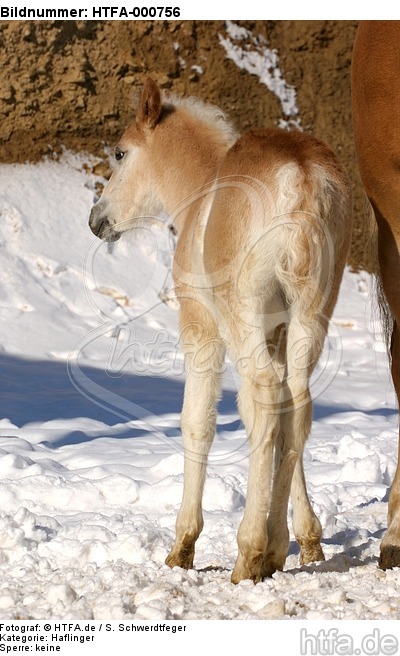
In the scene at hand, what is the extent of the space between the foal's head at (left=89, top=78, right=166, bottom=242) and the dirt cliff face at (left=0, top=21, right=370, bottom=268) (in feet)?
23.4

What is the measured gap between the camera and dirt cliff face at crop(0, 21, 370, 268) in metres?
11.9

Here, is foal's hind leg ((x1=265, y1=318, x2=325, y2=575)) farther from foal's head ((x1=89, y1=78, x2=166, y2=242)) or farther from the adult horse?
foal's head ((x1=89, y1=78, x2=166, y2=242))

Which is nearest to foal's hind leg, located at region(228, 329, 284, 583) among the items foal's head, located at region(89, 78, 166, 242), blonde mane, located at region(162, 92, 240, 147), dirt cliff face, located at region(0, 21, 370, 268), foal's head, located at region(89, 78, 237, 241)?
foal's head, located at region(89, 78, 237, 241)

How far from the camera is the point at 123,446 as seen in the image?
6641mm

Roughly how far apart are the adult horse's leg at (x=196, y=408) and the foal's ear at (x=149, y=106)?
1.15m

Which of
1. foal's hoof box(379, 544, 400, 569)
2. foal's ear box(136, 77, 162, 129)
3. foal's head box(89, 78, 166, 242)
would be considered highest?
foal's ear box(136, 77, 162, 129)

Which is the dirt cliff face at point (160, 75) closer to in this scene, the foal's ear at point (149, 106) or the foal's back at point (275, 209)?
the foal's ear at point (149, 106)

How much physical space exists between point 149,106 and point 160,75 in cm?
784

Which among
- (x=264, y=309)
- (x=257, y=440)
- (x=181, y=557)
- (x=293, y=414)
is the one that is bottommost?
(x=181, y=557)

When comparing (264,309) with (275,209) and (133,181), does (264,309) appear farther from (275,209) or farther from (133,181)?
(133,181)

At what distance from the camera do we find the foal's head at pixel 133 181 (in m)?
4.89

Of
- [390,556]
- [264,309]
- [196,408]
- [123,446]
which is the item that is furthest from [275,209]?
[123,446]
